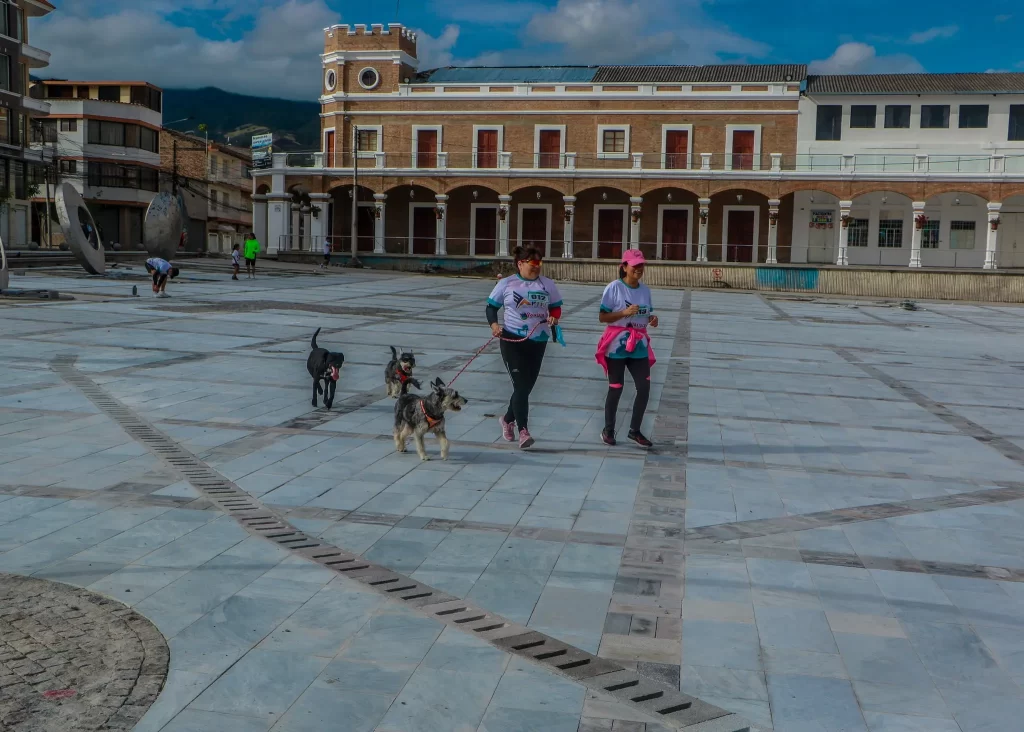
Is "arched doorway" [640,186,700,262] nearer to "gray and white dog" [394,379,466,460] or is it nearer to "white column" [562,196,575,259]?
"white column" [562,196,575,259]

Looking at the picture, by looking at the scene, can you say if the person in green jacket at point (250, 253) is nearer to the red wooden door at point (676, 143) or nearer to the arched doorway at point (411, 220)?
the arched doorway at point (411, 220)

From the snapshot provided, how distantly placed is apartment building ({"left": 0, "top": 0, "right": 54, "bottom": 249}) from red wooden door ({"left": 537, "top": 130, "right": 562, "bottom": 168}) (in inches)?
1008

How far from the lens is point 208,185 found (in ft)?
237

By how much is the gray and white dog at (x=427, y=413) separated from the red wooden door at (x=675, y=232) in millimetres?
39469

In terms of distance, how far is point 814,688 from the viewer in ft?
12.3

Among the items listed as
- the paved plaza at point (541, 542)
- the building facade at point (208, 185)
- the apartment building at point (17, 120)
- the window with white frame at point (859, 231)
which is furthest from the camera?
the building facade at point (208, 185)

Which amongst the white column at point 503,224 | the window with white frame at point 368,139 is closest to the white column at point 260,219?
the window with white frame at point 368,139

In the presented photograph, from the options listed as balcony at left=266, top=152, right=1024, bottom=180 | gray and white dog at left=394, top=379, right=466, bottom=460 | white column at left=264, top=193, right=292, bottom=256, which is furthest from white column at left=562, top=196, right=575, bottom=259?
gray and white dog at left=394, top=379, right=466, bottom=460

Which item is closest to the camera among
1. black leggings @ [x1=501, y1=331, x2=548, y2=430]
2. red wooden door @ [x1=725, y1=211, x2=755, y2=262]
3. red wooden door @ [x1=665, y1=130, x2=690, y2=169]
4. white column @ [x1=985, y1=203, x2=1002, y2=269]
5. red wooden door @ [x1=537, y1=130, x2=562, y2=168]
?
black leggings @ [x1=501, y1=331, x2=548, y2=430]

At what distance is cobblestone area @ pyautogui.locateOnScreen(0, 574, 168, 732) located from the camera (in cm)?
338

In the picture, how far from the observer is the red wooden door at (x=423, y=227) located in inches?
1892

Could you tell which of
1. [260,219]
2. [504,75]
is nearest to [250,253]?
[260,219]

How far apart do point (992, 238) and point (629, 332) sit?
1483 inches

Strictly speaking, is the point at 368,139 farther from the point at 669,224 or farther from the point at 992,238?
the point at 992,238
